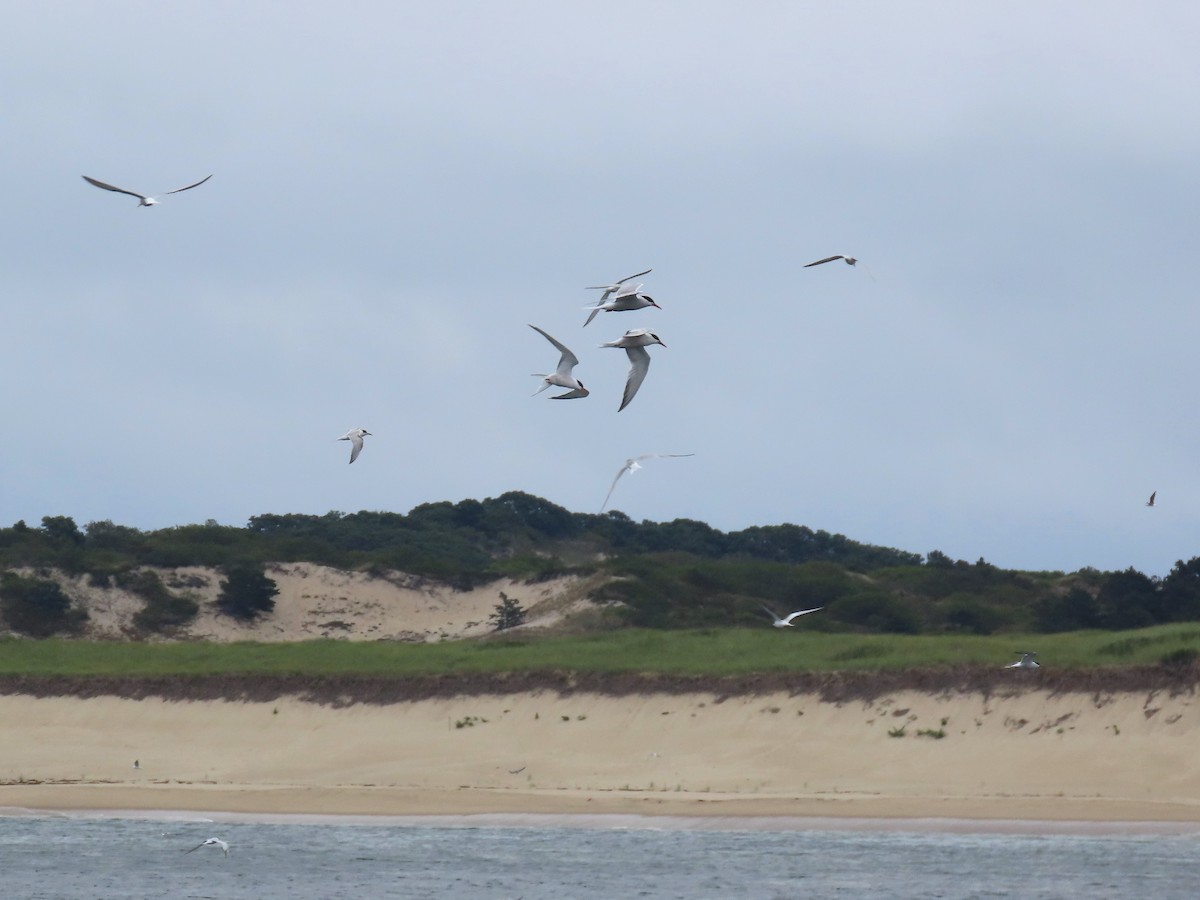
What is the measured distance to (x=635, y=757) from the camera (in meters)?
25.2

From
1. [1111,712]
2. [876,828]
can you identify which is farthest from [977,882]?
[1111,712]

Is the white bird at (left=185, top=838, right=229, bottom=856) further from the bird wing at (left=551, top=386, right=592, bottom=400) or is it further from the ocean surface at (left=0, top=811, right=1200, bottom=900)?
the bird wing at (left=551, top=386, right=592, bottom=400)

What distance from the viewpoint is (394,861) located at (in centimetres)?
2002

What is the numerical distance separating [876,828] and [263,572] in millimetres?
28633

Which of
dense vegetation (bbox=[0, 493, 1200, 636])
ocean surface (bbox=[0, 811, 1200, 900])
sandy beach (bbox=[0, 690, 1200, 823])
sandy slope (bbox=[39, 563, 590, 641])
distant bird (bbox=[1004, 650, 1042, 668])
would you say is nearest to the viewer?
ocean surface (bbox=[0, 811, 1200, 900])

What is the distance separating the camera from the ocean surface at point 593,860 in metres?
18.1

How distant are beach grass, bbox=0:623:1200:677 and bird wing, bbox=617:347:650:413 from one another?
27.9 ft

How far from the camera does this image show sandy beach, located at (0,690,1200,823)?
73.5 ft

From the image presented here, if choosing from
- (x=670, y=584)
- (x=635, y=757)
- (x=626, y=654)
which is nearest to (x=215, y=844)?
(x=635, y=757)

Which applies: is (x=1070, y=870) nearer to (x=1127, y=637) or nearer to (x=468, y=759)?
(x=1127, y=637)

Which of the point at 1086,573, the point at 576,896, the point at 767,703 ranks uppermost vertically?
the point at 1086,573

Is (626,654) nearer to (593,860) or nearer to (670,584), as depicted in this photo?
(593,860)

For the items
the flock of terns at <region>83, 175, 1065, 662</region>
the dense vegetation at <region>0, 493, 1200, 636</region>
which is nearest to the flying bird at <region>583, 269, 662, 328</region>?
the flock of terns at <region>83, 175, 1065, 662</region>

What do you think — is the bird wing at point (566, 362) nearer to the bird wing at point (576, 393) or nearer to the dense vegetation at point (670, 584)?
the bird wing at point (576, 393)
